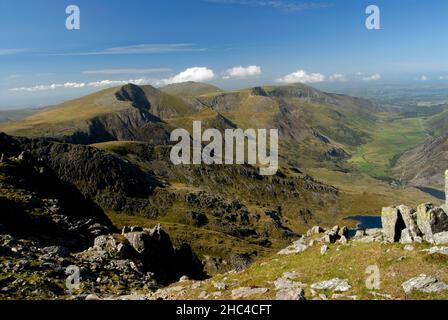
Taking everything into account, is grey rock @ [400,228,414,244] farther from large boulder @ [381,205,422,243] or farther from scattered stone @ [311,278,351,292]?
scattered stone @ [311,278,351,292]

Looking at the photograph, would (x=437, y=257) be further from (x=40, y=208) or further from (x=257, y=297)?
(x=40, y=208)

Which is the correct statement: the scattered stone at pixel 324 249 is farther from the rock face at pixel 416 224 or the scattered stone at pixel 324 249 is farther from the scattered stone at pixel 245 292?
the scattered stone at pixel 245 292

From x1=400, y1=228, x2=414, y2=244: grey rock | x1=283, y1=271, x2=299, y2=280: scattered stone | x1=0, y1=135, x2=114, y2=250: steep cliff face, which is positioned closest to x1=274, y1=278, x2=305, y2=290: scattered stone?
x1=283, y1=271, x2=299, y2=280: scattered stone

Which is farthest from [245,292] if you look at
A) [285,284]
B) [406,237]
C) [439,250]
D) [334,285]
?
[406,237]

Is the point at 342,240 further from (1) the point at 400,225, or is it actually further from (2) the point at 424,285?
(2) the point at 424,285

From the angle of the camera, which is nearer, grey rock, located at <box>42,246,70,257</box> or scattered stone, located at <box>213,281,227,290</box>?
scattered stone, located at <box>213,281,227,290</box>
